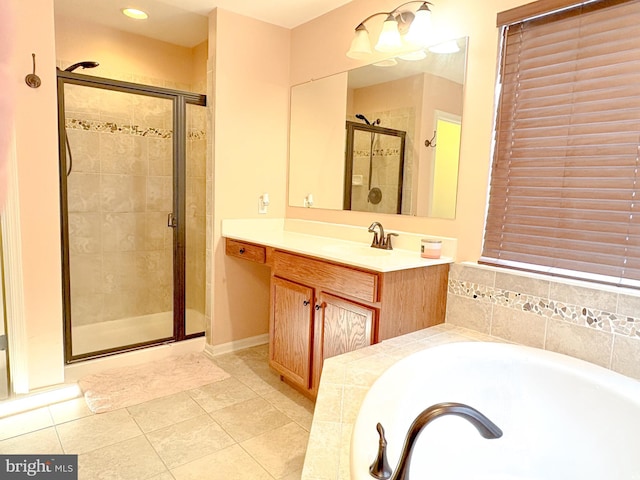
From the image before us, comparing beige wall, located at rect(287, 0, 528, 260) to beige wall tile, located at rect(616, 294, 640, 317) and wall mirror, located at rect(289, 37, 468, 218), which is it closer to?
wall mirror, located at rect(289, 37, 468, 218)

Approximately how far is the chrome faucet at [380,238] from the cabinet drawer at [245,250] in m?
0.68

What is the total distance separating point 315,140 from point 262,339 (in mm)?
1570

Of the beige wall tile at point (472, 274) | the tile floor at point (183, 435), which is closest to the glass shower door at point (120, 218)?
the tile floor at point (183, 435)

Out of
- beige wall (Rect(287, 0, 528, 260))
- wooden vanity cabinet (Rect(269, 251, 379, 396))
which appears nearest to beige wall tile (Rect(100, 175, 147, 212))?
wooden vanity cabinet (Rect(269, 251, 379, 396))

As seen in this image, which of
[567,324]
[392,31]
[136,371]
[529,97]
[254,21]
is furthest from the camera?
[254,21]

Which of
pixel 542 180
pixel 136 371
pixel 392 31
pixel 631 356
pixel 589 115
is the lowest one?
pixel 136 371

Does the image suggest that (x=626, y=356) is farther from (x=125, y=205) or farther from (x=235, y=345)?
(x=125, y=205)

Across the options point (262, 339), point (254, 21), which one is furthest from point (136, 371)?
point (254, 21)

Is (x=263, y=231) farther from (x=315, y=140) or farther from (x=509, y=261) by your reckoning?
(x=509, y=261)

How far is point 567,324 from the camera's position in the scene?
1.66 metres

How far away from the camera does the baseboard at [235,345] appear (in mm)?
2961

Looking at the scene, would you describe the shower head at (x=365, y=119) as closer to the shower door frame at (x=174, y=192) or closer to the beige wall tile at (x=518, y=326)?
the shower door frame at (x=174, y=192)

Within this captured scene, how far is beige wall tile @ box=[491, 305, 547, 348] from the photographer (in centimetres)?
175

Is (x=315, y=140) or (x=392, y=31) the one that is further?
(x=315, y=140)
